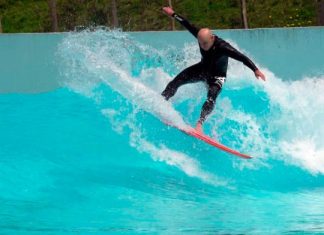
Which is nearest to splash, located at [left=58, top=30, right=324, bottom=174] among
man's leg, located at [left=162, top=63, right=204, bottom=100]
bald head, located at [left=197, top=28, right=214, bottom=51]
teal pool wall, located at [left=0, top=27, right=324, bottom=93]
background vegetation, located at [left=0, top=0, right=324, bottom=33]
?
teal pool wall, located at [left=0, top=27, right=324, bottom=93]

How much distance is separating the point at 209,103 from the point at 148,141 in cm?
98

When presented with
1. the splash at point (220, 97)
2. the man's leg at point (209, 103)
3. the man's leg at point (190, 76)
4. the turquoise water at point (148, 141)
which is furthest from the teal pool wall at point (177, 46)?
the man's leg at point (209, 103)

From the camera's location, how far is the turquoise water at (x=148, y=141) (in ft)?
18.2

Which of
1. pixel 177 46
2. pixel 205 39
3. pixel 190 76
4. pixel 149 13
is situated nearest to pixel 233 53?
pixel 205 39

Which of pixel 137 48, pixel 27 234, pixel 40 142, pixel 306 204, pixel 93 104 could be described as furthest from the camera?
pixel 137 48

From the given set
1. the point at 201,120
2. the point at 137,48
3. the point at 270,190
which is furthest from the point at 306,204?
the point at 137,48

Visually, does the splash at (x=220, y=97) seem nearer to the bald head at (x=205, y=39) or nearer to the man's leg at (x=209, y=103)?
the man's leg at (x=209, y=103)

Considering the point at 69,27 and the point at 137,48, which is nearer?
the point at 137,48

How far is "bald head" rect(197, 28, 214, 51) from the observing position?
680 centimetres

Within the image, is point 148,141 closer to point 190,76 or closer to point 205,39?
point 190,76

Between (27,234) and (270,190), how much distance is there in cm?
292

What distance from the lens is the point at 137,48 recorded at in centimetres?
884

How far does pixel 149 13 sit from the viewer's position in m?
15.6

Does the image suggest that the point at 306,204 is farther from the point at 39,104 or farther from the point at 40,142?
the point at 39,104
